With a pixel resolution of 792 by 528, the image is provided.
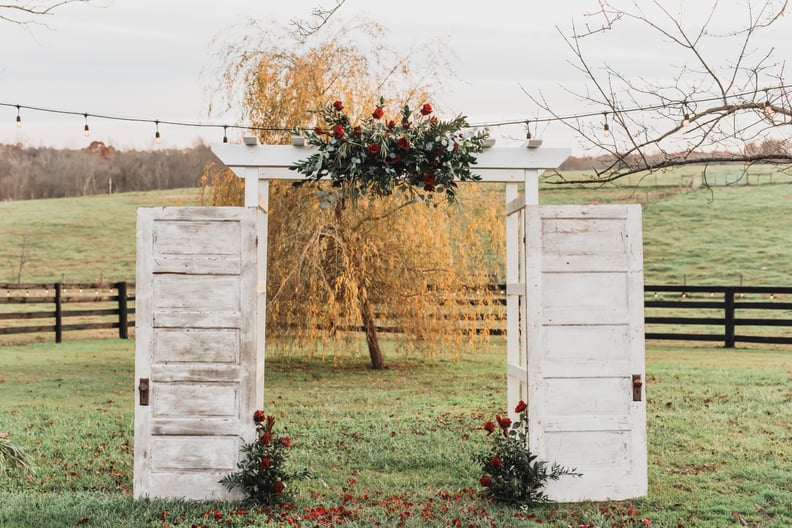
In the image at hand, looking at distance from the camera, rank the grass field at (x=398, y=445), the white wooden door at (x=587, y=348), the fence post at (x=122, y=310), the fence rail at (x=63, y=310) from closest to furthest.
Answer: the grass field at (x=398, y=445)
the white wooden door at (x=587, y=348)
the fence rail at (x=63, y=310)
the fence post at (x=122, y=310)

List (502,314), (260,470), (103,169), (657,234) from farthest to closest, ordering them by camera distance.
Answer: (103,169) → (657,234) → (502,314) → (260,470)

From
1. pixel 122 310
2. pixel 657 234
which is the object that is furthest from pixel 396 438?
pixel 657 234

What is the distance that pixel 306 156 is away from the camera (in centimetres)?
538

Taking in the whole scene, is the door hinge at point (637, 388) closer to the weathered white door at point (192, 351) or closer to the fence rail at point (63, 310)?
the weathered white door at point (192, 351)

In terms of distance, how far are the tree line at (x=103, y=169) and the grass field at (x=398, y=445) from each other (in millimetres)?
28420

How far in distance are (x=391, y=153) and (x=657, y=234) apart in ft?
93.3

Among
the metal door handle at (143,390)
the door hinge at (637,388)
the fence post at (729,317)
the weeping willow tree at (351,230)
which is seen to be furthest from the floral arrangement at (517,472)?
the fence post at (729,317)

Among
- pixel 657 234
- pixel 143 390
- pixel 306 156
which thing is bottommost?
pixel 143 390

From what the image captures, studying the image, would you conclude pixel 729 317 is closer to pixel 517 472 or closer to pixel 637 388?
pixel 637 388

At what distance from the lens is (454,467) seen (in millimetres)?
6656

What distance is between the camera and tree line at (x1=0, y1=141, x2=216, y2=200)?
1590 inches

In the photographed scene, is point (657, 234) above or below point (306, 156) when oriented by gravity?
above

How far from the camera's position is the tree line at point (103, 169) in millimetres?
40375

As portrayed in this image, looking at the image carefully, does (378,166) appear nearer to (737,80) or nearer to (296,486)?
(296,486)
